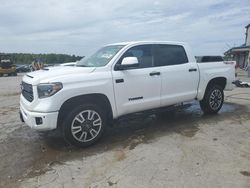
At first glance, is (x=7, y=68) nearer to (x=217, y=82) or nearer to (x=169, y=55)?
(x=217, y=82)

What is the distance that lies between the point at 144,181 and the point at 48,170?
1.43 m

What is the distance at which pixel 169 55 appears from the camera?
248 inches

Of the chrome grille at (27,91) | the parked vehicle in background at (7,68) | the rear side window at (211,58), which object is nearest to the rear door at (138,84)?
the chrome grille at (27,91)

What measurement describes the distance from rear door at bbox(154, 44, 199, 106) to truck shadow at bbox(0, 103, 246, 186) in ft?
2.09

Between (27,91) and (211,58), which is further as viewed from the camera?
(211,58)

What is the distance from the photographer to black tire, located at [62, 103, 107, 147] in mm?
4797

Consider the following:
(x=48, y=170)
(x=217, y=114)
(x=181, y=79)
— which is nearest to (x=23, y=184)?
(x=48, y=170)

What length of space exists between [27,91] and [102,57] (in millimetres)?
1579

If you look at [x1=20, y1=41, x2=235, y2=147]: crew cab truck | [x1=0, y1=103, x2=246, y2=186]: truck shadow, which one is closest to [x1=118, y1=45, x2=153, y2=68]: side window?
[x1=20, y1=41, x2=235, y2=147]: crew cab truck

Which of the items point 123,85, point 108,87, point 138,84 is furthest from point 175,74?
point 108,87

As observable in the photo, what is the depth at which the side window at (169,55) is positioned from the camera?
6.06 metres

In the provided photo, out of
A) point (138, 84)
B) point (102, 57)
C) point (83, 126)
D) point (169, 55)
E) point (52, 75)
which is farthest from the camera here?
point (169, 55)

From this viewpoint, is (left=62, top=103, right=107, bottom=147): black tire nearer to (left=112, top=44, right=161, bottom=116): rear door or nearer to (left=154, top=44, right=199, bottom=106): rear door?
(left=112, top=44, right=161, bottom=116): rear door

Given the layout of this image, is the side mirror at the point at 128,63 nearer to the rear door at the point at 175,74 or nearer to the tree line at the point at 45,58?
the rear door at the point at 175,74
